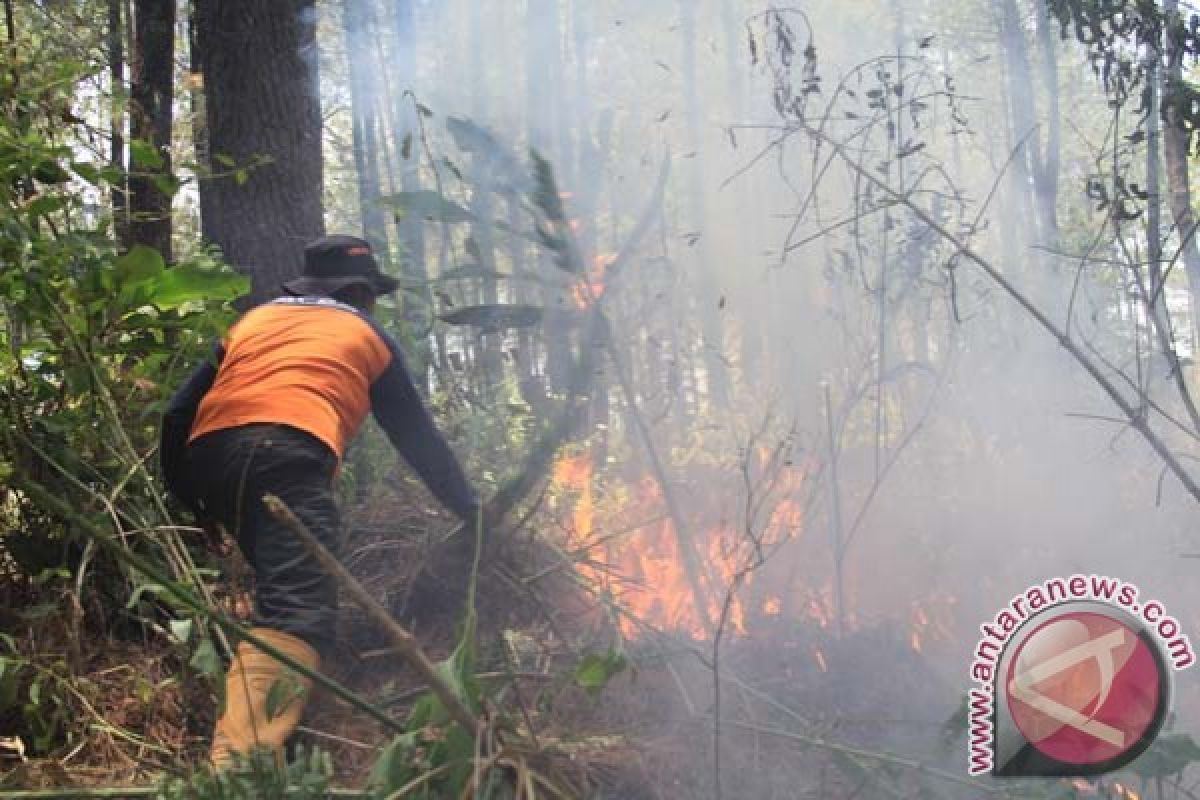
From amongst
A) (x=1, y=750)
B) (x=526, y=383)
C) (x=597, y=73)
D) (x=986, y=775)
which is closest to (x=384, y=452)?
(x=526, y=383)

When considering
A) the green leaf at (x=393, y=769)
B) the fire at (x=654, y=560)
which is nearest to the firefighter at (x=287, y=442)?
the green leaf at (x=393, y=769)

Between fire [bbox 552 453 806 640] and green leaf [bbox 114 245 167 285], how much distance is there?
5.90 ft

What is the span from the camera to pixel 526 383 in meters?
4.82

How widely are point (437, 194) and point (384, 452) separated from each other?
1.27m

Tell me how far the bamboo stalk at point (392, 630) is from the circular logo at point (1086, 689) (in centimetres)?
138

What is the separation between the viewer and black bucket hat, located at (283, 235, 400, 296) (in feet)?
11.6

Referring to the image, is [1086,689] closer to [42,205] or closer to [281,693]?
[281,693]

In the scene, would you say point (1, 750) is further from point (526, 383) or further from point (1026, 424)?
point (1026, 424)

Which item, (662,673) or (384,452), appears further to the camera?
(384,452)

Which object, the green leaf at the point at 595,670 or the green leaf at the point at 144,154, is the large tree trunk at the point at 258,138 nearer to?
the green leaf at the point at 144,154

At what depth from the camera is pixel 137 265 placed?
3176mm

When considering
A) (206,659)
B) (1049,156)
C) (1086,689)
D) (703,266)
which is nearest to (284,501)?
(206,659)

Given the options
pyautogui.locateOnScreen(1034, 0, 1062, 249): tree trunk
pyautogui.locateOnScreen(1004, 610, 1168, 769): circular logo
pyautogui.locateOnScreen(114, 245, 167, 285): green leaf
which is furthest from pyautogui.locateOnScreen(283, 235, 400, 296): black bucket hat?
pyautogui.locateOnScreen(1034, 0, 1062, 249): tree trunk

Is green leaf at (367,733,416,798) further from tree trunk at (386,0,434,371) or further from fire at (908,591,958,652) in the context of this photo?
fire at (908,591,958,652)
